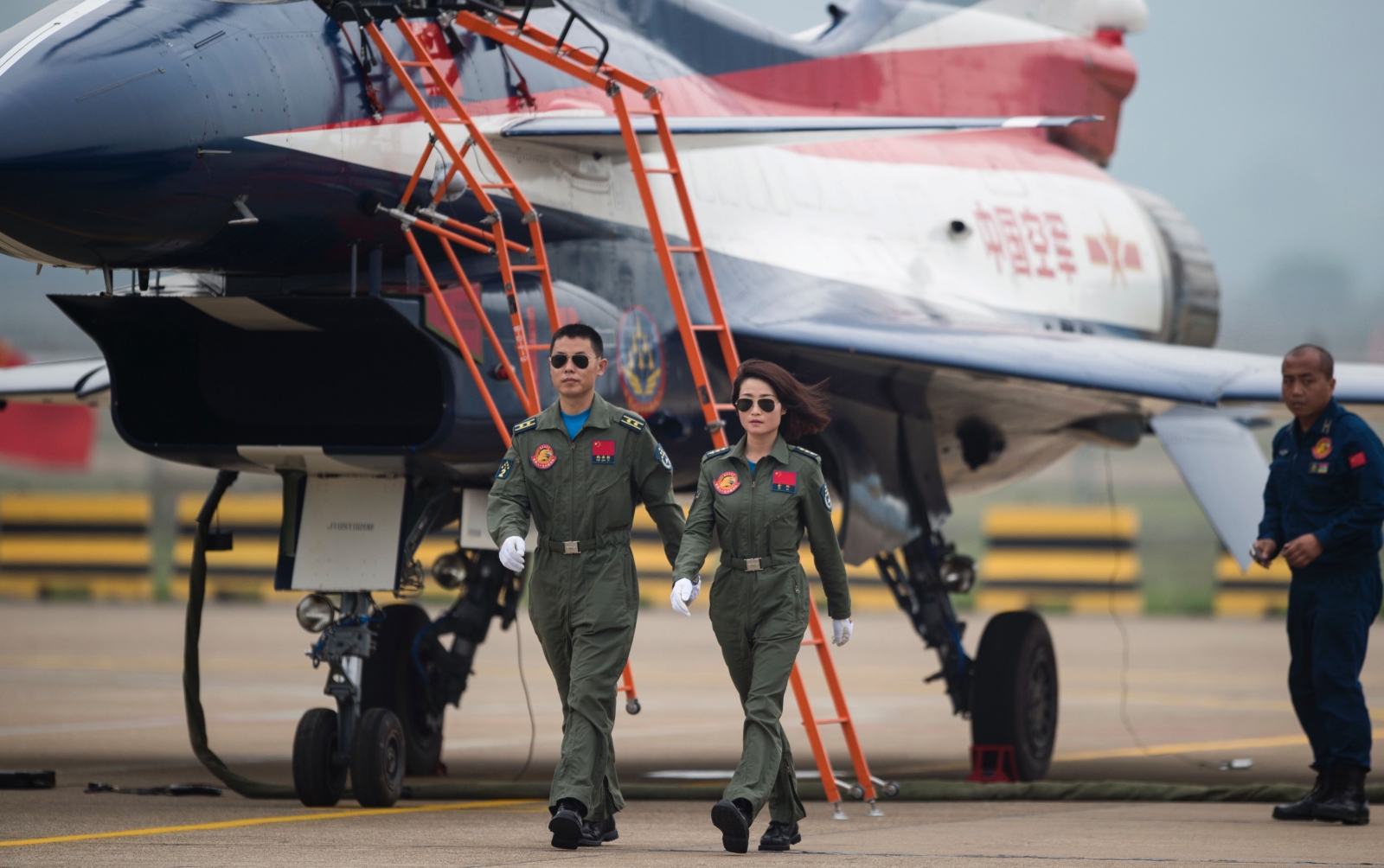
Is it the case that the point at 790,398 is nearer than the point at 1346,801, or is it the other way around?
the point at 790,398

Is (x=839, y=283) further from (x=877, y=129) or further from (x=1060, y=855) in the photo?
(x=1060, y=855)

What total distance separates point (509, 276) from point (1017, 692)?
14.9 ft

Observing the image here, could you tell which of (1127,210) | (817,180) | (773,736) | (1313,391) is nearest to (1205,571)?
(1127,210)

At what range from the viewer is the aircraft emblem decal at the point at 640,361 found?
28.7 feet

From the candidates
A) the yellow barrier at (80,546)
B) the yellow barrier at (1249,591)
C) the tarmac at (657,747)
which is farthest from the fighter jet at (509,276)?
the yellow barrier at (80,546)

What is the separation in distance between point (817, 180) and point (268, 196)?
175 inches

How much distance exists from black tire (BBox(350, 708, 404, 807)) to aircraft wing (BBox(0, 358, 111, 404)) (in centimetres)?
421

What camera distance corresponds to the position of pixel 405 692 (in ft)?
34.5

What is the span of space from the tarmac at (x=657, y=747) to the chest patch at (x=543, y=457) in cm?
138

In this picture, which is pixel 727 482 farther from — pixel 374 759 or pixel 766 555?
pixel 374 759

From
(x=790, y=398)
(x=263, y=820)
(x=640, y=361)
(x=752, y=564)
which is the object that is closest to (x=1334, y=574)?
(x=790, y=398)

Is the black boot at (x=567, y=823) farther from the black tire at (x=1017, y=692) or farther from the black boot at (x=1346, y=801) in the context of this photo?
the black tire at (x=1017, y=692)

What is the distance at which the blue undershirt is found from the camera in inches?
264

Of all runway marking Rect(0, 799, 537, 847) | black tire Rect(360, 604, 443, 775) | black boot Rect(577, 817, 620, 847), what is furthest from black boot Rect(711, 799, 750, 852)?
black tire Rect(360, 604, 443, 775)
